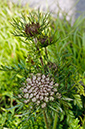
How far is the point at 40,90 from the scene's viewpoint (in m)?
1.03

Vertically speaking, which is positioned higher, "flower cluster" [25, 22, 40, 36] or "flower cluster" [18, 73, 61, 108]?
"flower cluster" [25, 22, 40, 36]

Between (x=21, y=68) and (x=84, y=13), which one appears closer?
(x=21, y=68)

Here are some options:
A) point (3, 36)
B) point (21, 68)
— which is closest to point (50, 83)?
point (21, 68)

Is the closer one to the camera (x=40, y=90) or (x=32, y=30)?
(x=32, y=30)

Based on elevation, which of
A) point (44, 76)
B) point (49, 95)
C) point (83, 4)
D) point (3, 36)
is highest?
point (83, 4)

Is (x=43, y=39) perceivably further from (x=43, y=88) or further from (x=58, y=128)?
(x=58, y=128)

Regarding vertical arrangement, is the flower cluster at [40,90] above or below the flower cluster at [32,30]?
below

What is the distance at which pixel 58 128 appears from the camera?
1.52 m

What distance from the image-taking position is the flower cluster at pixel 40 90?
3.30ft

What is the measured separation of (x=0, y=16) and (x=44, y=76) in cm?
189

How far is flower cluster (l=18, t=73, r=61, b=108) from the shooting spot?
1005 millimetres

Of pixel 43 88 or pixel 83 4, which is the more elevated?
pixel 83 4

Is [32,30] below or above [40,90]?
above

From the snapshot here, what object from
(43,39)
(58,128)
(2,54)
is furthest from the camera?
(2,54)
